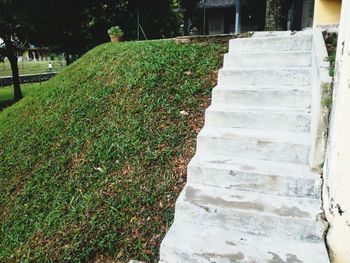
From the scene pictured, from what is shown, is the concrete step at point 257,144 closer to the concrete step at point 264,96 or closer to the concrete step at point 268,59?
the concrete step at point 264,96

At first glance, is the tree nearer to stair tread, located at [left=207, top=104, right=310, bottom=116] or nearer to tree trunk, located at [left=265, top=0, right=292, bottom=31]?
tree trunk, located at [left=265, top=0, right=292, bottom=31]

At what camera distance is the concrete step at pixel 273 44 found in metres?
4.04

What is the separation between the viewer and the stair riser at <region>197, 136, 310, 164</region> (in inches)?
111

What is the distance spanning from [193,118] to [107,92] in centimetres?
185

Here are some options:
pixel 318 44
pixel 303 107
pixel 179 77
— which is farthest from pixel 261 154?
pixel 179 77

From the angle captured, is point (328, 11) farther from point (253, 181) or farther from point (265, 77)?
point (253, 181)

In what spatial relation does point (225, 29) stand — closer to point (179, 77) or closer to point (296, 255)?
point (179, 77)

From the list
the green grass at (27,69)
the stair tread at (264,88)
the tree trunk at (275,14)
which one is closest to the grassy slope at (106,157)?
the stair tread at (264,88)

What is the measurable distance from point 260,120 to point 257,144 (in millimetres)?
376

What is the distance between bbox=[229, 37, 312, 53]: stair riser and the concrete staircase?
258mm

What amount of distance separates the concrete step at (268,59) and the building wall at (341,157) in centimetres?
173

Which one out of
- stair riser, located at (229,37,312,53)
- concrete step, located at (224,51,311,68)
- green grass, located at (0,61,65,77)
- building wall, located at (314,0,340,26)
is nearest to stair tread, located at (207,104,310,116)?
concrete step, located at (224,51,311,68)

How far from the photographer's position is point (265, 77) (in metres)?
3.75

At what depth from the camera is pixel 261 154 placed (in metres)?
2.94
